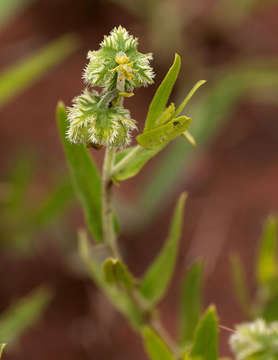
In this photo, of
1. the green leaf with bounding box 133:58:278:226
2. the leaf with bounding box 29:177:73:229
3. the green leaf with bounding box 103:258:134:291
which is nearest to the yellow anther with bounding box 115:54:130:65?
the green leaf with bounding box 103:258:134:291

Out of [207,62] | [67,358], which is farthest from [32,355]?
[207,62]

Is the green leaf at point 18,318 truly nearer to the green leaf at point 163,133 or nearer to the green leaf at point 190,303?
the green leaf at point 190,303

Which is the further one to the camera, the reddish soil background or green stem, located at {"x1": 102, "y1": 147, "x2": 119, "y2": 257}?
the reddish soil background

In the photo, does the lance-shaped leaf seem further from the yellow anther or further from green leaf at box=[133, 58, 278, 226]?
green leaf at box=[133, 58, 278, 226]

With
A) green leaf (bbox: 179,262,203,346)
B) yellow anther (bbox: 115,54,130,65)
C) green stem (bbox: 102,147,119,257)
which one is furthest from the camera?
green leaf (bbox: 179,262,203,346)

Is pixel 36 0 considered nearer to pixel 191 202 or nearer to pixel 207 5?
pixel 207 5

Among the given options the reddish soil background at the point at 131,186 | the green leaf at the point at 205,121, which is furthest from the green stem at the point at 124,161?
the green leaf at the point at 205,121
